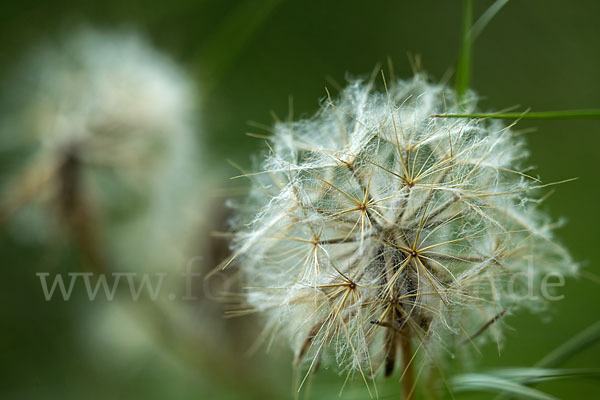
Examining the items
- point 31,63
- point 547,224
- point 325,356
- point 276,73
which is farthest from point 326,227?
point 276,73

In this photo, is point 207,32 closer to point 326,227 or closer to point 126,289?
point 126,289

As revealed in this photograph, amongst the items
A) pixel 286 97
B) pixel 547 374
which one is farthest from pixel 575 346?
pixel 286 97

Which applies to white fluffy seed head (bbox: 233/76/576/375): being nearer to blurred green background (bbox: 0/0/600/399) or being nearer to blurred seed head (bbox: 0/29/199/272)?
blurred seed head (bbox: 0/29/199/272)

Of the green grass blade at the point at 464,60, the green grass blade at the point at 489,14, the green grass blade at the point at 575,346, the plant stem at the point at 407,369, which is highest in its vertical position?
the green grass blade at the point at 489,14

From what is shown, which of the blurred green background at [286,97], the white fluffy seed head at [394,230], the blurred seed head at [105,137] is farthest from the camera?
the blurred green background at [286,97]

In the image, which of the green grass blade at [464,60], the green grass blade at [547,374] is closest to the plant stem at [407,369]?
the green grass blade at [547,374]

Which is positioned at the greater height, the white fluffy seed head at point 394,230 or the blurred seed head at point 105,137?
the blurred seed head at point 105,137

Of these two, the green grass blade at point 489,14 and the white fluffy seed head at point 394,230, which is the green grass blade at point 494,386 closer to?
the white fluffy seed head at point 394,230
